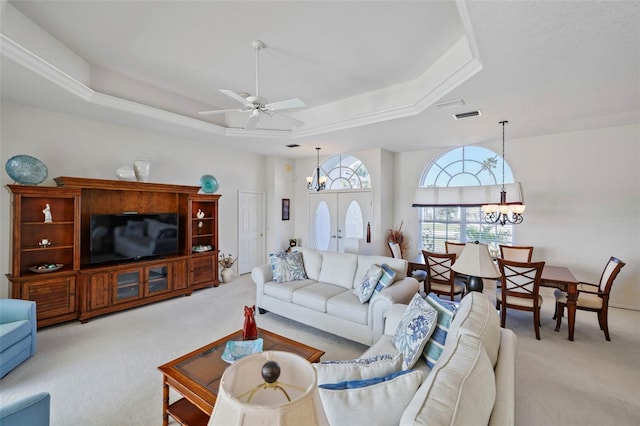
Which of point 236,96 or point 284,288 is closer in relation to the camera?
point 236,96

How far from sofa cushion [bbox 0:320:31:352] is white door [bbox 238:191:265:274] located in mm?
3734

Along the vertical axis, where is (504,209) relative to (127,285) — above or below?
above

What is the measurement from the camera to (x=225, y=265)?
5.74m

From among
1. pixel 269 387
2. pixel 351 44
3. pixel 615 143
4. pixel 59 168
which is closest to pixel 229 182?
pixel 59 168

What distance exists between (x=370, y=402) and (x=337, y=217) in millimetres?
5617

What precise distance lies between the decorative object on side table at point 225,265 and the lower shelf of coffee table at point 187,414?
3.71 meters

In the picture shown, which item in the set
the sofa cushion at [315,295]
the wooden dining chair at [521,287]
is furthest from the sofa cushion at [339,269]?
the wooden dining chair at [521,287]

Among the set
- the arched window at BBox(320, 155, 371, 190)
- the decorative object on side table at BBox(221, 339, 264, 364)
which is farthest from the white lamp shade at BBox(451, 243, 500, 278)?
the arched window at BBox(320, 155, 371, 190)

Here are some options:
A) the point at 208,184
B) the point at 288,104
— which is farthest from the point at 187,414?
the point at 208,184

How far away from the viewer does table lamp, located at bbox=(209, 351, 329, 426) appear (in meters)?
0.56

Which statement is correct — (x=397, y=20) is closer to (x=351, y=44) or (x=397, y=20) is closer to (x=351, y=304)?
(x=351, y=44)

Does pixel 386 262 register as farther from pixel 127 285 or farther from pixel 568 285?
pixel 127 285

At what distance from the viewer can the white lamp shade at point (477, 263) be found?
2.49m

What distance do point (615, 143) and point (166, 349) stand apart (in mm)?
Answer: 6877
